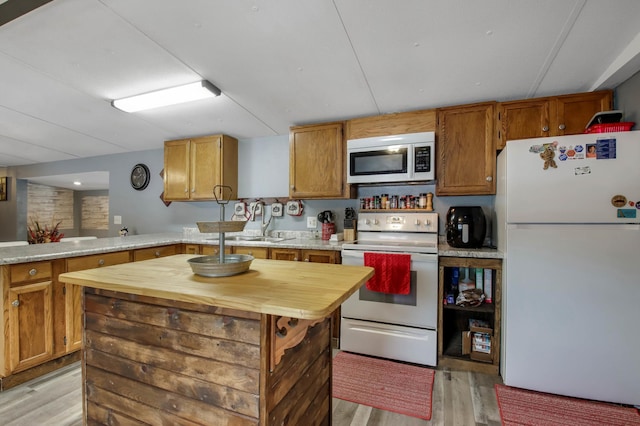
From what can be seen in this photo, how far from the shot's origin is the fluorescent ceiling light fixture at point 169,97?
2.20 meters

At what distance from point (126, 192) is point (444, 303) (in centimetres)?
462

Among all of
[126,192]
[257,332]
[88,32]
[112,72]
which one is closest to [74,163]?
[126,192]

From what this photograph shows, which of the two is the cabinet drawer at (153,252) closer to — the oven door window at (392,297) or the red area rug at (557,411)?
the oven door window at (392,297)

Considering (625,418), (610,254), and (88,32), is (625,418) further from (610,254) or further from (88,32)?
(88,32)

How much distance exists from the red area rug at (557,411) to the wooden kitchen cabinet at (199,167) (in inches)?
124

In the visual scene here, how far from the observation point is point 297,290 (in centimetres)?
102

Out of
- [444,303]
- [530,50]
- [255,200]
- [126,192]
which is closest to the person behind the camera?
[530,50]

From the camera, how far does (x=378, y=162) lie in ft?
8.90

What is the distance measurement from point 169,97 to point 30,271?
1624 mm

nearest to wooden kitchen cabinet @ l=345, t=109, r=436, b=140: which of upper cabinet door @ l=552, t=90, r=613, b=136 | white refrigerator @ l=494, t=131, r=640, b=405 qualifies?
white refrigerator @ l=494, t=131, r=640, b=405

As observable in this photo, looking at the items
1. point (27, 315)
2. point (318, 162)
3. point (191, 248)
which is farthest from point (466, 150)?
point (27, 315)

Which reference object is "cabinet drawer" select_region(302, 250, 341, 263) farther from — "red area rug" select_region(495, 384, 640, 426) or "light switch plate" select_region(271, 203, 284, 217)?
"red area rug" select_region(495, 384, 640, 426)

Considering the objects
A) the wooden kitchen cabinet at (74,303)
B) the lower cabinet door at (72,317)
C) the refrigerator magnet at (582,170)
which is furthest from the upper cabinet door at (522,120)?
the lower cabinet door at (72,317)

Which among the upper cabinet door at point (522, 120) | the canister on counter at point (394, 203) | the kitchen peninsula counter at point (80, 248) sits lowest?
the kitchen peninsula counter at point (80, 248)
